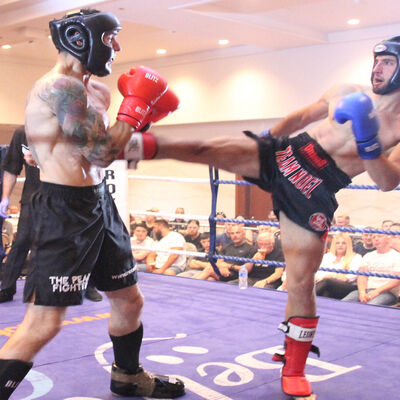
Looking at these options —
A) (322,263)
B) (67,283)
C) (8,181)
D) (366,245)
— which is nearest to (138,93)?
(67,283)

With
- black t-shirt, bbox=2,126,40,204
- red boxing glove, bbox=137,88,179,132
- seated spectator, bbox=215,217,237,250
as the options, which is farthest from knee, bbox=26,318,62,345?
seated spectator, bbox=215,217,237,250

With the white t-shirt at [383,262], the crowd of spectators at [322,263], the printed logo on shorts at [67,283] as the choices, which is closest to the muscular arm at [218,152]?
the printed logo on shorts at [67,283]

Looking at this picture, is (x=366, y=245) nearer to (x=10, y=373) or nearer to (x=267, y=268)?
(x=267, y=268)

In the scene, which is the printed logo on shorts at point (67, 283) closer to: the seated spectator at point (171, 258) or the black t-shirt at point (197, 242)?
the seated spectator at point (171, 258)

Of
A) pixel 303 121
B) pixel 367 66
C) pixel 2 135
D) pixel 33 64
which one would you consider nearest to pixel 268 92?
pixel 367 66

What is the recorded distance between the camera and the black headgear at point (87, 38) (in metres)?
1.80

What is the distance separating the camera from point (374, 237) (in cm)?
394

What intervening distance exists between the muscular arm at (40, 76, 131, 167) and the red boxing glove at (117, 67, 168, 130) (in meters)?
0.09

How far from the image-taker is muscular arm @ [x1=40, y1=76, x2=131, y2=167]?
1.65m

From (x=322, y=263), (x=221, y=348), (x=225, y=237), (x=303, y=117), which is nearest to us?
(x=303, y=117)

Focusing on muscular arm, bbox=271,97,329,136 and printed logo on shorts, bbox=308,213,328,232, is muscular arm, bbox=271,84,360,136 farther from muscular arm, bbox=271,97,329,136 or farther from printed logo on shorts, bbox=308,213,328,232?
printed logo on shorts, bbox=308,213,328,232

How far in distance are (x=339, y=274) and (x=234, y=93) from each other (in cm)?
453

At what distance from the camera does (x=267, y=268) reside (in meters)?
4.14

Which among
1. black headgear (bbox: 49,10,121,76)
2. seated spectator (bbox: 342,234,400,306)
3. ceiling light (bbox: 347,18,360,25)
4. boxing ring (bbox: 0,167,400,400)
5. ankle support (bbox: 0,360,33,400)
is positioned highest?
ceiling light (bbox: 347,18,360,25)
